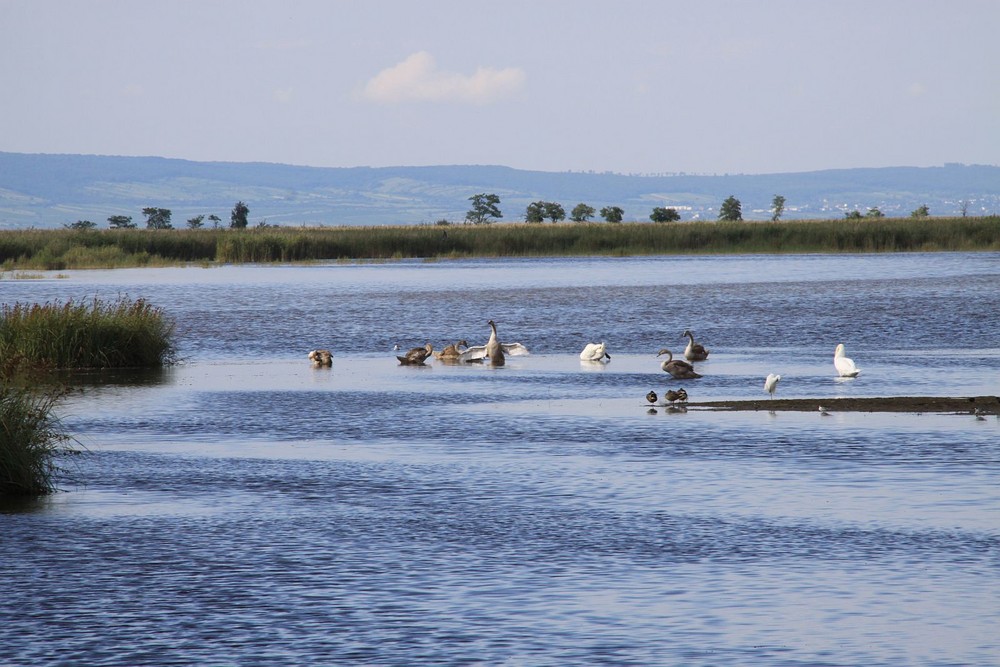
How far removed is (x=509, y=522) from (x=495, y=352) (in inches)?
626

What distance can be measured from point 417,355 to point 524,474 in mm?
13636

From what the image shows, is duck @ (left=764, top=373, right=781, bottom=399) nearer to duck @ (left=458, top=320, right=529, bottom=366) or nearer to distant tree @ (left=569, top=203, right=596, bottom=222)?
duck @ (left=458, top=320, right=529, bottom=366)

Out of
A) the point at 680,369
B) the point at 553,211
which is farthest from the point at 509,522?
the point at 553,211

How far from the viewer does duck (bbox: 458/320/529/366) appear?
28188mm

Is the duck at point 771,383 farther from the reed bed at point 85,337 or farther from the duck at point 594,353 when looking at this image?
the reed bed at point 85,337

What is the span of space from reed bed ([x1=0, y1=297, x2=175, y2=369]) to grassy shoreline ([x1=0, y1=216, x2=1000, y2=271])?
52273mm

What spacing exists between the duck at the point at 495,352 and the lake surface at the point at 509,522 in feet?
2.26

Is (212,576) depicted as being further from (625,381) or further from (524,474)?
(625,381)

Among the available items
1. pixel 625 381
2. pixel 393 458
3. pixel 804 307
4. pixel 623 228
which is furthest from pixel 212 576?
pixel 623 228

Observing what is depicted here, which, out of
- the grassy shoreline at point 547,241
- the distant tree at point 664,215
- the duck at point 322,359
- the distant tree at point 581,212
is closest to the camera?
the duck at point 322,359

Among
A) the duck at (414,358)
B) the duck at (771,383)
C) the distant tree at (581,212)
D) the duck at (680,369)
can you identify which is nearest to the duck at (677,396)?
the duck at (771,383)

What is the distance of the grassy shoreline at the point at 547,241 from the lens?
82.4 m

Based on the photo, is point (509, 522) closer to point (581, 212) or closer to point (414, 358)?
point (414, 358)

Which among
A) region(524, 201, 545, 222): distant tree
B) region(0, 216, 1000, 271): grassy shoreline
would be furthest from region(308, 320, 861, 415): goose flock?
region(524, 201, 545, 222): distant tree
